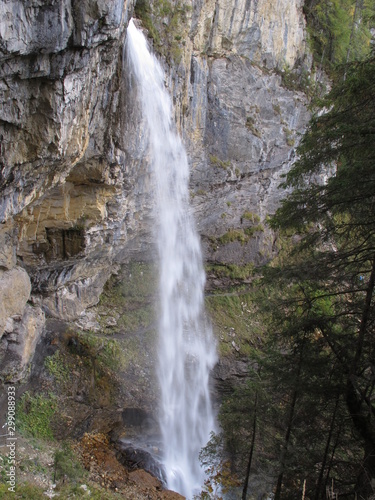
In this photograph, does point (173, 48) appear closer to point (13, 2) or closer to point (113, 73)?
point (113, 73)

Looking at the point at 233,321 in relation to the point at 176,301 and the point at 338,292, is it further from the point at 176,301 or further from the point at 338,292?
the point at 338,292

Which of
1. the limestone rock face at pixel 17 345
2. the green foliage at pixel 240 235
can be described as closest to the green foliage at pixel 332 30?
the green foliage at pixel 240 235

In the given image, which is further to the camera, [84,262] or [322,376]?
[84,262]

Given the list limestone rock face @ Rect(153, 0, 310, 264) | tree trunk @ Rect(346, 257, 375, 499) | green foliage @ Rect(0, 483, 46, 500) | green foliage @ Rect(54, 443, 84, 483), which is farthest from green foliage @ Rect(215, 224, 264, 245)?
tree trunk @ Rect(346, 257, 375, 499)

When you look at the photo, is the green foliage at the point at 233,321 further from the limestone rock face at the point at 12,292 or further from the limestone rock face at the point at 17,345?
the limestone rock face at the point at 12,292

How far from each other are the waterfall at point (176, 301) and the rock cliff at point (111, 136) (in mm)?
588

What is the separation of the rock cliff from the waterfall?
1.93 ft

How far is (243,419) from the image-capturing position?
7.33 metres

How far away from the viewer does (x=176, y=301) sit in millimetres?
16422

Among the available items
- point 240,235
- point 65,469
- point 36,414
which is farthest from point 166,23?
point 65,469

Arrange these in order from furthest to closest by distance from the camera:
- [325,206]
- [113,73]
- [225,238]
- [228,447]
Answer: [225,238] < [113,73] < [228,447] < [325,206]

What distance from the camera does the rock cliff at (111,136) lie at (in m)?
6.36

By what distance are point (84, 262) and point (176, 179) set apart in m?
4.55

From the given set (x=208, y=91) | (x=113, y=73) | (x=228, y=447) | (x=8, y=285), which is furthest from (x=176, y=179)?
(x=228, y=447)
